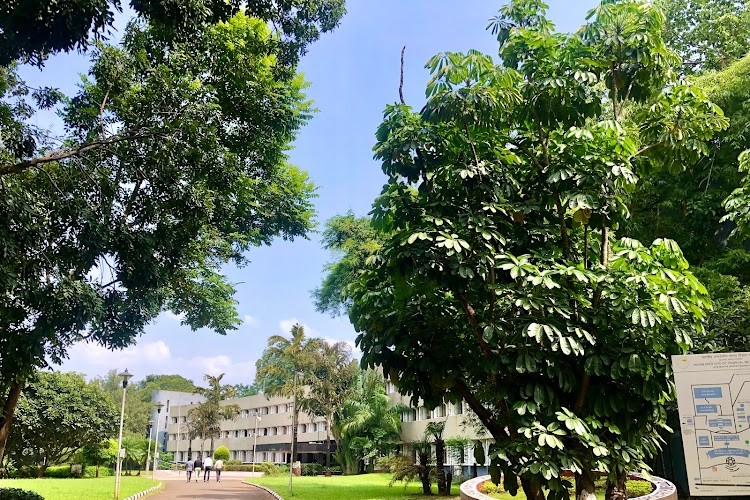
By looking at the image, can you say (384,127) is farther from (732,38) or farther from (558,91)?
(732,38)

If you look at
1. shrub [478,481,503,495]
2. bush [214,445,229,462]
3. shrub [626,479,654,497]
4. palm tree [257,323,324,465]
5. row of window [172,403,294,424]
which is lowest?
bush [214,445,229,462]

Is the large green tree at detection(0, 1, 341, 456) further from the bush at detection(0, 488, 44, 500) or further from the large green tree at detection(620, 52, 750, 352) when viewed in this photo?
the large green tree at detection(620, 52, 750, 352)

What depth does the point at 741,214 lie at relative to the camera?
758 centimetres

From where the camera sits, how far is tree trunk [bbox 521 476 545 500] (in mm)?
5520

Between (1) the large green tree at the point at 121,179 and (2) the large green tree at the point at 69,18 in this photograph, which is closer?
(2) the large green tree at the point at 69,18

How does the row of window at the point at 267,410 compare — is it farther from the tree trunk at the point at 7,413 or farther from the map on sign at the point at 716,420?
the map on sign at the point at 716,420

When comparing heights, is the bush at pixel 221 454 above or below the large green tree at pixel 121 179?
below

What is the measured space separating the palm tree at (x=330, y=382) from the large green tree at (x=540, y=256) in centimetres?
2768

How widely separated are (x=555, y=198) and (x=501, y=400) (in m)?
2.10

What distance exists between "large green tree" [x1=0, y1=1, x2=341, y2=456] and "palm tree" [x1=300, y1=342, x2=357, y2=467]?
2103 cm

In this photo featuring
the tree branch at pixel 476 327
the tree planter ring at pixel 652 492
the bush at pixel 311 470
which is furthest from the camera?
the bush at pixel 311 470

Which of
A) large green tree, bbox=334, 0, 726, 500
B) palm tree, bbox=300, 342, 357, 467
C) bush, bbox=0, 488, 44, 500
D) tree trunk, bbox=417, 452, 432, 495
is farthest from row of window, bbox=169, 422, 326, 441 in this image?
large green tree, bbox=334, 0, 726, 500

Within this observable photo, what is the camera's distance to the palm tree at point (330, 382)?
1331 inches

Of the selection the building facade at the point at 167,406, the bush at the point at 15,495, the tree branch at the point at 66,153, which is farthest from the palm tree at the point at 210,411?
the tree branch at the point at 66,153
